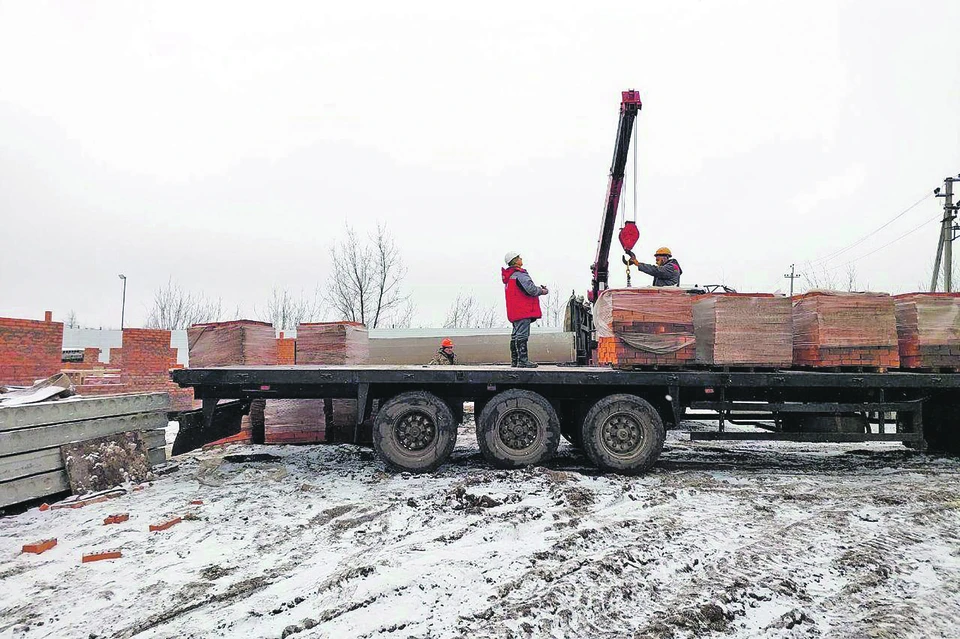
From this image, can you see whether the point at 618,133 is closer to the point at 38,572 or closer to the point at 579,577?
the point at 579,577

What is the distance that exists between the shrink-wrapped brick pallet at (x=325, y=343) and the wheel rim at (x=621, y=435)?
11.0 ft

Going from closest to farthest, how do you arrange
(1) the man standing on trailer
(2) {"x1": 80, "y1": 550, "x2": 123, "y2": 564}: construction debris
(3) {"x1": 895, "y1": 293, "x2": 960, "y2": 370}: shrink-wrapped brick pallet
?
(2) {"x1": 80, "y1": 550, "x2": 123, "y2": 564}: construction debris, (3) {"x1": 895, "y1": 293, "x2": 960, "y2": 370}: shrink-wrapped brick pallet, (1) the man standing on trailer

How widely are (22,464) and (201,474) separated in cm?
165

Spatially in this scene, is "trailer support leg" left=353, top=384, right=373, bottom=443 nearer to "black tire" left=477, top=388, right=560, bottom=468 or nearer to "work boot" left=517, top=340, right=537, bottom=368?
"black tire" left=477, top=388, right=560, bottom=468

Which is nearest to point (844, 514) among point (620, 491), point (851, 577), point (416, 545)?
point (851, 577)

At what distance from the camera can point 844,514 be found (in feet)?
15.6

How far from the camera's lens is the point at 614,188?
31.9ft

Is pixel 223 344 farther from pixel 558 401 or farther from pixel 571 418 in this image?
pixel 571 418

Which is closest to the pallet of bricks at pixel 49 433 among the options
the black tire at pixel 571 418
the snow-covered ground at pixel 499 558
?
the snow-covered ground at pixel 499 558

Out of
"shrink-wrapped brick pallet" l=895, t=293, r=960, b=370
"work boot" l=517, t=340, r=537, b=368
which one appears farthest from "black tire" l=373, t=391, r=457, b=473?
"shrink-wrapped brick pallet" l=895, t=293, r=960, b=370

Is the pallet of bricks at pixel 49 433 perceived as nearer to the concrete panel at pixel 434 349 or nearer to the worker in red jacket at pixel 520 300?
the worker in red jacket at pixel 520 300

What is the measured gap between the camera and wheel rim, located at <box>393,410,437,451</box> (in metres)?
6.15

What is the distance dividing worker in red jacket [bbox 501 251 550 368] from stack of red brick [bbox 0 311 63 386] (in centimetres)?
1088

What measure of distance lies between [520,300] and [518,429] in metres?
1.73
